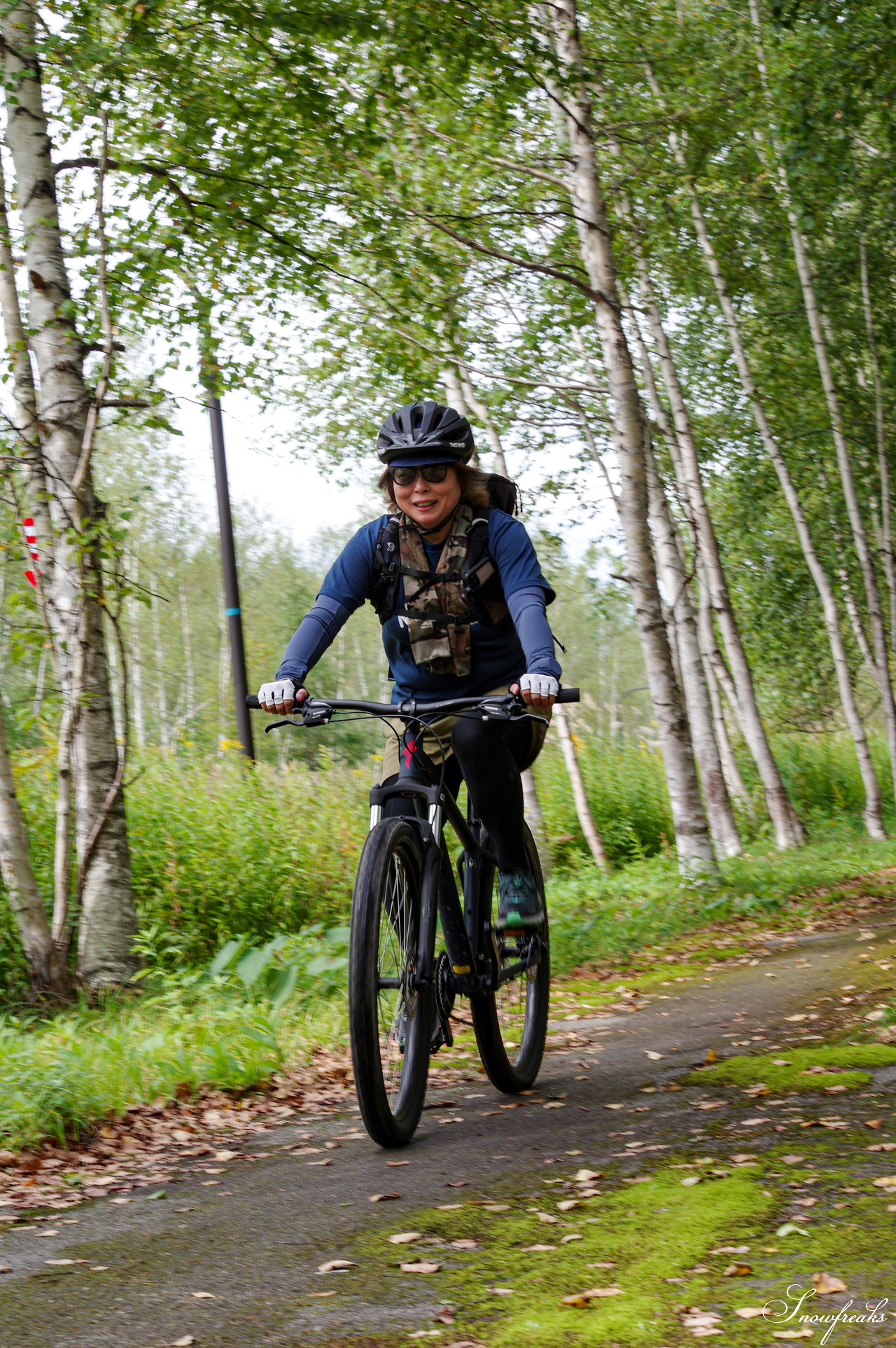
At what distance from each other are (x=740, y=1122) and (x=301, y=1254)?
154cm

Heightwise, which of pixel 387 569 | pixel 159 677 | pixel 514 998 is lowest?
pixel 514 998

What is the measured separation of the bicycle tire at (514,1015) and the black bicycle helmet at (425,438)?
59.7 inches

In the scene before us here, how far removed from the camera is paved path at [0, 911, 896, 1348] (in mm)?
2732

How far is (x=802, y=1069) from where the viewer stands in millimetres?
4613

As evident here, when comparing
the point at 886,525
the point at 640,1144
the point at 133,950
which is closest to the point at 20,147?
the point at 133,950

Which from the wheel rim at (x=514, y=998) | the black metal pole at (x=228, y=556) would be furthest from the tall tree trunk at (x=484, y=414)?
the wheel rim at (x=514, y=998)

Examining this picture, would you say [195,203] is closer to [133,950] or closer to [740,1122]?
[133,950]

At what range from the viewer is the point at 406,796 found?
4297mm

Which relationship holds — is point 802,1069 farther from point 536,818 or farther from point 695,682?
point 695,682

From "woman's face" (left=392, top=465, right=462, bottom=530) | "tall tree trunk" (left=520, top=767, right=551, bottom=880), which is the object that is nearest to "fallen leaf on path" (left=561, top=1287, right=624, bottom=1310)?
"woman's face" (left=392, top=465, right=462, bottom=530)

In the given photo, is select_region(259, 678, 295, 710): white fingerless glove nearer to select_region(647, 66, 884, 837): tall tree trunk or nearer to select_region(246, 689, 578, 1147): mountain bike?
select_region(246, 689, 578, 1147): mountain bike

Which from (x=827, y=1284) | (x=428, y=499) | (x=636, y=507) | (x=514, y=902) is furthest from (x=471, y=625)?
(x=636, y=507)

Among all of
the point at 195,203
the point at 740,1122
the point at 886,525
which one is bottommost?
the point at 740,1122

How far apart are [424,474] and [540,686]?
0.98 meters
